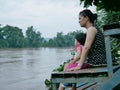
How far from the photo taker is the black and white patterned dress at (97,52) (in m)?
Result: 4.65

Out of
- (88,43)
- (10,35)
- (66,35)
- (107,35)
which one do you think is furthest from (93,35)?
(66,35)

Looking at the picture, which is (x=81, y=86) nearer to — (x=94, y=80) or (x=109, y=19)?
(x=94, y=80)

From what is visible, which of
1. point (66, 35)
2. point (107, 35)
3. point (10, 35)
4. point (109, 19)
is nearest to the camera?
point (107, 35)

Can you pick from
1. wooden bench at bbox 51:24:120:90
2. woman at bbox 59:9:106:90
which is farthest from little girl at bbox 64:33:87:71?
wooden bench at bbox 51:24:120:90

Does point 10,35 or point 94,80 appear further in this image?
point 10,35

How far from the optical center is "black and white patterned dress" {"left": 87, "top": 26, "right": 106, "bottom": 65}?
4.65 m

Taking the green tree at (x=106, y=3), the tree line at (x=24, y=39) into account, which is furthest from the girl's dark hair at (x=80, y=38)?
the tree line at (x=24, y=39)

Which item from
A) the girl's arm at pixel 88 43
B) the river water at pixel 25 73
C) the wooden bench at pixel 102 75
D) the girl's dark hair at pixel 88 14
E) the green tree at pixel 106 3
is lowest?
the river water at pixel 25 73

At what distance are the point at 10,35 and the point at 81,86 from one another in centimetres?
10504

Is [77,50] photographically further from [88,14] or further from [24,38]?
[24,38]

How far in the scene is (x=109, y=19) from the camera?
1127 centimetres

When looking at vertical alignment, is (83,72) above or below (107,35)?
below

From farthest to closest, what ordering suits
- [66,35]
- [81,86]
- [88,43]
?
[66,35] < [81,86] < [88,43]

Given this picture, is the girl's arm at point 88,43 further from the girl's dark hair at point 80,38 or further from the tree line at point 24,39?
the tree line at point 24,39
